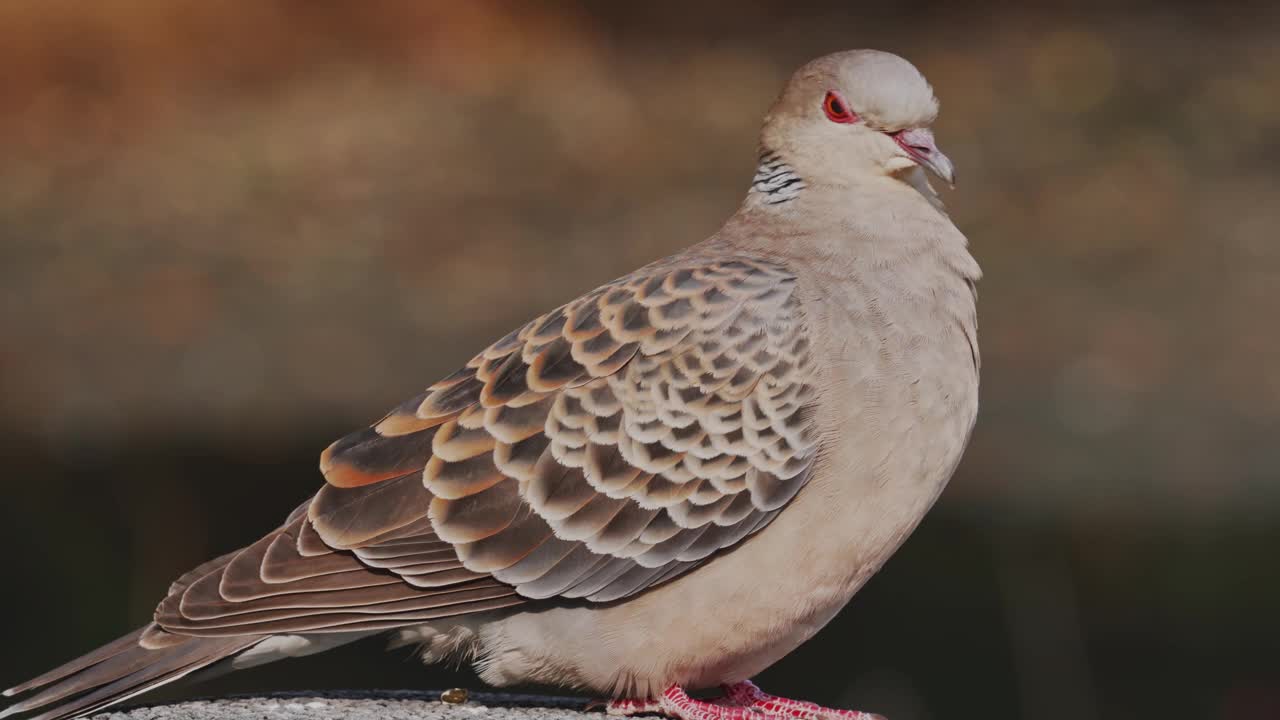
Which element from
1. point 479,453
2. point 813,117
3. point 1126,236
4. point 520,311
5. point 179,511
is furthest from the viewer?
point 1126,236

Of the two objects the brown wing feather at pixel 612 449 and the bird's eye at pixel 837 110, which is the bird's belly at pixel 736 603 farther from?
the bird's eye at pixel 837 110

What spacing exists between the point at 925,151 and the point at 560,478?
1411 millimetres

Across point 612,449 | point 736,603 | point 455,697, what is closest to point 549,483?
point 612,449

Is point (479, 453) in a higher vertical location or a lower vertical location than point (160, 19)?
lower

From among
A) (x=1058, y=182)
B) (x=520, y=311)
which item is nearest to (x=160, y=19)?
(x=520, y=311)

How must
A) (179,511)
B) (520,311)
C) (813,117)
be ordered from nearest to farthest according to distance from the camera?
(813,117)
(179,511)
(520,311)

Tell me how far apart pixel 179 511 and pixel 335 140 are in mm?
5585

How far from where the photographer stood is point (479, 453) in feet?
15.3

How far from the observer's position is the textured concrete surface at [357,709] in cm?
458

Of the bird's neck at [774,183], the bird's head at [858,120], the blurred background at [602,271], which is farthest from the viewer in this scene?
the blurred background at [602,271]

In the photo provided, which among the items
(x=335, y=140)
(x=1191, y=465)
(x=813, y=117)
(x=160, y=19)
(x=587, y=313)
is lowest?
(x=1191, y=465)

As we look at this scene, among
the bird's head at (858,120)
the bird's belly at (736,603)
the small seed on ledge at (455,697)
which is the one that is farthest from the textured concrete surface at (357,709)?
the bird's head at (858,120)

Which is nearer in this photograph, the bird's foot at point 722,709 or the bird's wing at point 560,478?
the bird's wing at point 560,478

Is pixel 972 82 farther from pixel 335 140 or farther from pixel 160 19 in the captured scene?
pixel 160 19
